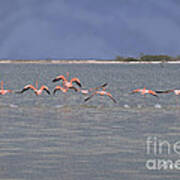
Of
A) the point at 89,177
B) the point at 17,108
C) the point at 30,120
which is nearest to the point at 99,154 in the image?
the point at 89,177

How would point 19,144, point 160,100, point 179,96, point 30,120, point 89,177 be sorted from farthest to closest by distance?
point 179,96 → point 160,100 → point 30,120 → point 19,144 → point 89,177

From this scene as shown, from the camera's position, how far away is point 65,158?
12.0 m

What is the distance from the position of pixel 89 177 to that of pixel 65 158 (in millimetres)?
1655

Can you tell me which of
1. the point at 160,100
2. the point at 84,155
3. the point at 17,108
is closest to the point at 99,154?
the point at 84,155

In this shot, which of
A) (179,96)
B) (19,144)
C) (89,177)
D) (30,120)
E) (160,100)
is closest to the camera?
(89,177)

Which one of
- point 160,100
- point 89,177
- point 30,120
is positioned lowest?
point 89,177

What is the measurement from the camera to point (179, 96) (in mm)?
31328

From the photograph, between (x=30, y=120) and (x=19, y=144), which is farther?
(x=30, y=120)

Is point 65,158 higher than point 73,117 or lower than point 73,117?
lower

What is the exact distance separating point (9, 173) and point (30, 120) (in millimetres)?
7989

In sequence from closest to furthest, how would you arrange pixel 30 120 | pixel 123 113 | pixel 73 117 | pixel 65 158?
pixel 65 158 → pixel 30 120 → pixel 73 117 → pixel 123 113

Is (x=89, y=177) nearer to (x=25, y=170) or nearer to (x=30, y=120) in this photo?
(x=25, y=170)

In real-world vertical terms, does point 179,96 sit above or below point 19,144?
above

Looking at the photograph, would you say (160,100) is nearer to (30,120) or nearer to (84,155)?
(30,120)
